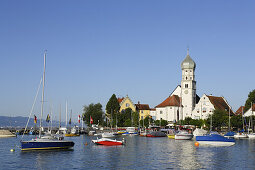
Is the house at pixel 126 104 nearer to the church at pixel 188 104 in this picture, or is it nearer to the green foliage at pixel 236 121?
the church at pixel 188 104

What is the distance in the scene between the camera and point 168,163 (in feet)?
154

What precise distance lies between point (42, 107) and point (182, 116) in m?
93.0

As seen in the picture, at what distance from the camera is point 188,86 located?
143 meters

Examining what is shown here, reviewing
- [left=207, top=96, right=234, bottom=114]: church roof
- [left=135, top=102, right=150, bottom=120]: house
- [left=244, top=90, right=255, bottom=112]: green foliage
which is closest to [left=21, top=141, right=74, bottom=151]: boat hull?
[left=207, top=96, right=234, bottom=114]: church roof

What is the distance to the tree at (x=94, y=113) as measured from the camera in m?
160

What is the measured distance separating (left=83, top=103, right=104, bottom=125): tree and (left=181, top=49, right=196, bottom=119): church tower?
3701cm

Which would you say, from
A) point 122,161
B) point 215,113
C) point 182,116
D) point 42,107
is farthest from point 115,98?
point 122,161

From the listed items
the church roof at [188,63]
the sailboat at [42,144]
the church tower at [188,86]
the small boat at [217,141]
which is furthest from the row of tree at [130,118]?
the sailboat at [42,144]

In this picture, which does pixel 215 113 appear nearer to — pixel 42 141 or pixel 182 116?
pixel 182 116

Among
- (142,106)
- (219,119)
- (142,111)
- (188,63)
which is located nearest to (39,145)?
(219,119)

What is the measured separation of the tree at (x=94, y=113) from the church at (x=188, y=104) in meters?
27.6

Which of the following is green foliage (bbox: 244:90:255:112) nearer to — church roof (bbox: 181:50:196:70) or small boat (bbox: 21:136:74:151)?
church roof (bbox: 181:50:196:70)

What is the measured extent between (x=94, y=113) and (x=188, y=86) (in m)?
43.5

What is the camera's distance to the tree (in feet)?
523
